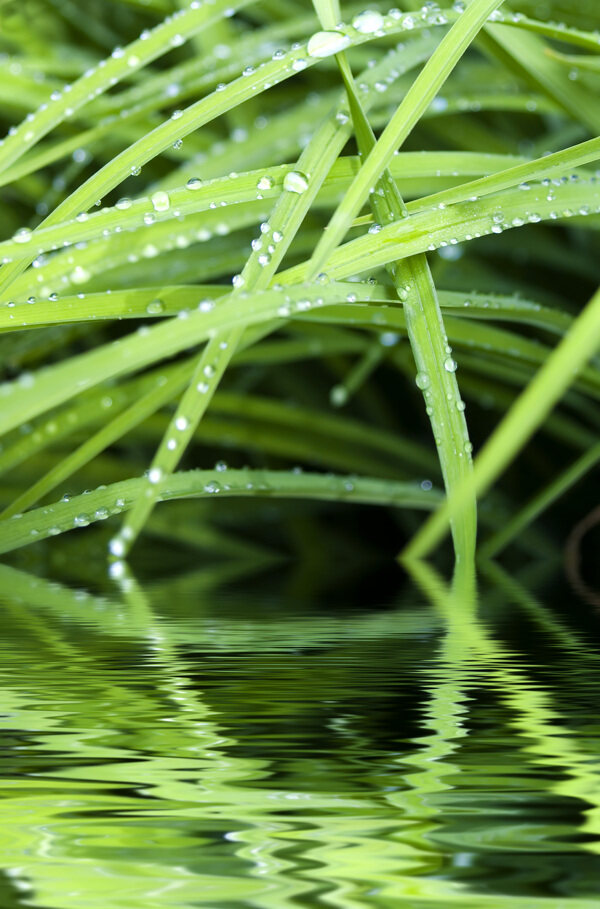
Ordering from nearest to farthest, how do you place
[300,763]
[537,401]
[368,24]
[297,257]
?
[300,763], [537,401], [368,24], [297,257]

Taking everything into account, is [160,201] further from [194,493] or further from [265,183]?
[194,493]

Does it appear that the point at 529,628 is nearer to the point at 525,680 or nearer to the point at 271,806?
the point at 525,680

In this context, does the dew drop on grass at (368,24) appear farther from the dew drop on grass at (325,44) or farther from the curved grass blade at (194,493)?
the curved grass blade at (194,493)

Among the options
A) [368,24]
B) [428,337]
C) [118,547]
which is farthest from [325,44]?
[118,547]

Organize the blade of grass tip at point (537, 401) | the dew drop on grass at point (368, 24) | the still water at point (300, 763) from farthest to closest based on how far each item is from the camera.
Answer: the dew drop on grass at point (368, 24) < the blade of grass tip at point (537, 401) < the still water at point (300, 763)

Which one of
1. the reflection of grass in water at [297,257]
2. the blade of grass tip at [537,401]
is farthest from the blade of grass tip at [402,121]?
the blade of grass tip at [537,401]

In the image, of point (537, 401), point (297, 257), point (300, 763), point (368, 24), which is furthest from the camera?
point (297, 257)
